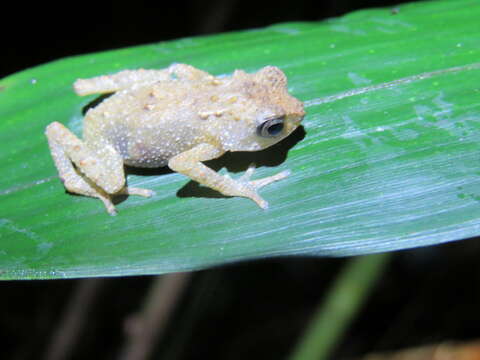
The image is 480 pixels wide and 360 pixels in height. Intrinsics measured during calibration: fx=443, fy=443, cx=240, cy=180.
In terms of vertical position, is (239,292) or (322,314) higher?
(322,314)

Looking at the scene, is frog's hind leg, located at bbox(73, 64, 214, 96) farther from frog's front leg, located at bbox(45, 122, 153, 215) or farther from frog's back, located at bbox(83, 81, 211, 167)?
frog's front leg, located at bbox(45, 122, 153, 215)

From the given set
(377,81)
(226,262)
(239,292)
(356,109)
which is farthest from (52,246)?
(239,292)

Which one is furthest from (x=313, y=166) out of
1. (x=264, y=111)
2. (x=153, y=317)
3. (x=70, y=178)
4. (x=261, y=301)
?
(x=261, y=301)

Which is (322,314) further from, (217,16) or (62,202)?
(217,16)

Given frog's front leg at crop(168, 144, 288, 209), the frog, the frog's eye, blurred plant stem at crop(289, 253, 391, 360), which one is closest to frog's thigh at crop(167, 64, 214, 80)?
the frog

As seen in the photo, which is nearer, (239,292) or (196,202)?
(196,202)

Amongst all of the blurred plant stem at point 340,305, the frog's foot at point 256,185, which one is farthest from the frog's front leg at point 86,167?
the blurred plant stem at point 340,305

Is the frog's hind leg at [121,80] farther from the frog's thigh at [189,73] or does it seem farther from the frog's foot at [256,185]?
the frog's foot at [256,185]

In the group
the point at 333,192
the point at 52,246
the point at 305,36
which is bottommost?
the point at 52,246
